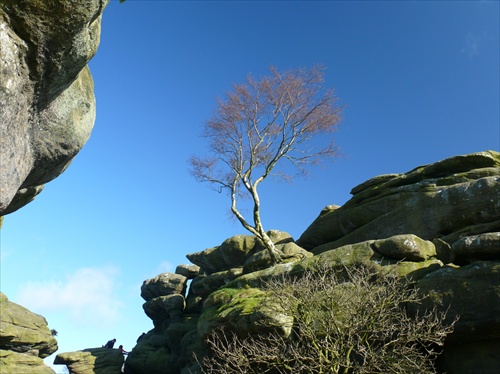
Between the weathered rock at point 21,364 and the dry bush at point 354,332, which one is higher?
the weathered rock at point 21,364

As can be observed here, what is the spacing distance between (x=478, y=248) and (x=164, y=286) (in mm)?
40264

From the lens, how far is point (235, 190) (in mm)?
31844

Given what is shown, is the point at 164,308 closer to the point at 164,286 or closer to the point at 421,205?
the point at 164,286

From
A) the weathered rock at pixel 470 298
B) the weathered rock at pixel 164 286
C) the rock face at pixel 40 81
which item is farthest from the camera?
the weathered rock at pixel 164 286

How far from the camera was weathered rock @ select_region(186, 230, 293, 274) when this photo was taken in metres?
38.0

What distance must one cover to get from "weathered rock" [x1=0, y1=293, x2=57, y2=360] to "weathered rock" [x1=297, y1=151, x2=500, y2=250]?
2720 centimetres

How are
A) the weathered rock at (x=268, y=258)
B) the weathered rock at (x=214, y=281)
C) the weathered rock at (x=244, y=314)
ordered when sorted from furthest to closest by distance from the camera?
1. the weathered rock at (x=214, y=281)
2. the weathered rock at (x=268, y=258)
3. the weathered rock at (x=244, y=314)

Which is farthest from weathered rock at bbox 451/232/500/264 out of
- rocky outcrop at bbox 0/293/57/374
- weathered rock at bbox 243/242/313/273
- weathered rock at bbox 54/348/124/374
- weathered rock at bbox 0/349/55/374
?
weathered rock at bbox 54/348/124/374

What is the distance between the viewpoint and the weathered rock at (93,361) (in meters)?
43.1

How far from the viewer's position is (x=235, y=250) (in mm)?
39938

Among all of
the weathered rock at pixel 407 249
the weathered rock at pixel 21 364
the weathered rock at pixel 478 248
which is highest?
the weathered rock at pixel 21 364

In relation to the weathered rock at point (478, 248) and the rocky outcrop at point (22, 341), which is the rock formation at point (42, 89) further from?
the rocky outcrop at point (22, 341)

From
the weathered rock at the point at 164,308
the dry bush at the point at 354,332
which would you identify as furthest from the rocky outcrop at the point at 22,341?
the dry bush at the point at 354,332

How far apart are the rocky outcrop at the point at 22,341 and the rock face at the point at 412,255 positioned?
31.7 feet
